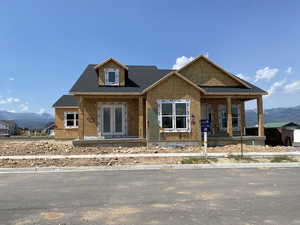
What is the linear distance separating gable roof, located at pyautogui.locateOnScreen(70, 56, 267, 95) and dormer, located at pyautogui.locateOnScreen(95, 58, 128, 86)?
18.3 inches

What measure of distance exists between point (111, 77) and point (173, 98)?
17.8 ft

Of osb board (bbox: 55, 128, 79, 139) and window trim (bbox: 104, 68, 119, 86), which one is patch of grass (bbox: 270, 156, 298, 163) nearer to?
window trim (bbox: 104, 68, 119, 86)

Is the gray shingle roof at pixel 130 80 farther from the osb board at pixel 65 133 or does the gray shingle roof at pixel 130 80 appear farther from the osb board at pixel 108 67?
the osb board at pixel 65 133

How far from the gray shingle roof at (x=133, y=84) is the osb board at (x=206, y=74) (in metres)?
0.58

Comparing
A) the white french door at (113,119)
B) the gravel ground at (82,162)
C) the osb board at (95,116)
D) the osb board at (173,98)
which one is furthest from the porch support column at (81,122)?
the osb board at (173,98)

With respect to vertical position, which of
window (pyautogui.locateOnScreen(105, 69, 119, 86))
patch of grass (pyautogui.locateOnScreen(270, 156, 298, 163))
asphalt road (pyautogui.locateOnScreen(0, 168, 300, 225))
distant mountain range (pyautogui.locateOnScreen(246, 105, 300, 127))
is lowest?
asphalt road (pyautogui.locateOnScreen(0, 168, 300, 225))

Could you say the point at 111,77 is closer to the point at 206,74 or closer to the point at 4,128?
the point at 206,74

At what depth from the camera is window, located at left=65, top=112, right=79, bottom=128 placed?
81.3 feet

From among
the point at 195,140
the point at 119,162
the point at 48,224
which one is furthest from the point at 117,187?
the point at 195,140

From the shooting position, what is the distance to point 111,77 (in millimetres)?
18031

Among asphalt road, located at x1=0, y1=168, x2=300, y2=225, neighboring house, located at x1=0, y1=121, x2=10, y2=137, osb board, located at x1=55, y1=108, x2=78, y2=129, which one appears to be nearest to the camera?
asphalt road, located at x1=0, y1=168, x2=300, y2=225

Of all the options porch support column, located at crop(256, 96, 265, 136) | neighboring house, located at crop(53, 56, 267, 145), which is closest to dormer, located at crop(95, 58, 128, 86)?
neighboring house, located at crop(53, 56, 267, 145)

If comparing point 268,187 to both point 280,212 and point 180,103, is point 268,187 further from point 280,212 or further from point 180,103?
point 180,103

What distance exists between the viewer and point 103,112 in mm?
18047
